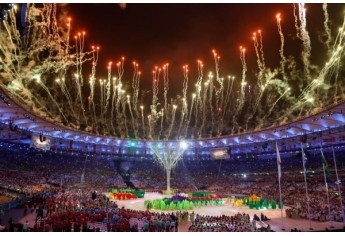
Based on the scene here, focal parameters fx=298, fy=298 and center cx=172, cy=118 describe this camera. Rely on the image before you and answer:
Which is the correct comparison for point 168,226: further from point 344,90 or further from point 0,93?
point 344,90

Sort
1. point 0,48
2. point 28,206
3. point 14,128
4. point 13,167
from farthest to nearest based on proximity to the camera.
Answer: point 13,167 < point 14,128 < point 28,206 < point 0,48

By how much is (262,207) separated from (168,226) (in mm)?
16693

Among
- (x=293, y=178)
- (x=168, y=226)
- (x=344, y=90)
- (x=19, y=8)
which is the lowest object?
(x=168, y=226)

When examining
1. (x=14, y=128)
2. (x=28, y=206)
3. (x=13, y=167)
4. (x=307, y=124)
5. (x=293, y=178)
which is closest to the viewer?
(x=28, y=206)

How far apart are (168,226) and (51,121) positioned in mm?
28066

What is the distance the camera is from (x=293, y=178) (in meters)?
49.3

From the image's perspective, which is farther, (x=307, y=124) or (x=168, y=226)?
(x=307, y=124)

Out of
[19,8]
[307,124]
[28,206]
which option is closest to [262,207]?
[307,124]

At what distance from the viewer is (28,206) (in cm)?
2739

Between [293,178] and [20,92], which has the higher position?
[20,92]

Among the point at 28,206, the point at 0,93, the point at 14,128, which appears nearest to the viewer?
the point at 0,93

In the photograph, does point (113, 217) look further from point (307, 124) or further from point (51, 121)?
point (307, 124)

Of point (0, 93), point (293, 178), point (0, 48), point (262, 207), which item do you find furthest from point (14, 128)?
point (293, 178)

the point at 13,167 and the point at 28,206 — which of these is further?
the point at 13,167
